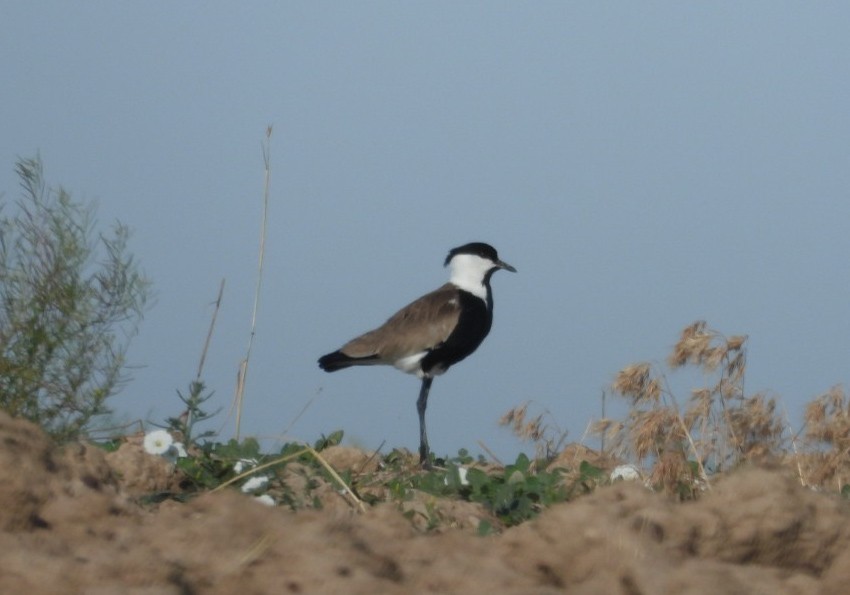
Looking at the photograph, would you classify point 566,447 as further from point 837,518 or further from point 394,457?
point 837,518

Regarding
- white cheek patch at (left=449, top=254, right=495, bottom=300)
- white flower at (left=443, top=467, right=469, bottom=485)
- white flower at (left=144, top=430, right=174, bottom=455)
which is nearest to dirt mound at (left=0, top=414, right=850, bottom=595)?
white flower at (left=144, top=430, right=174, bottom=455)

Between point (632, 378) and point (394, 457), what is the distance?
6.97 feet

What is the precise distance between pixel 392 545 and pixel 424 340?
9.49 meters

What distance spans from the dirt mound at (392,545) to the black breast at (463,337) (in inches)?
363

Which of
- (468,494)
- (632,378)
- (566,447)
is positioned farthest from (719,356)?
(566,447)

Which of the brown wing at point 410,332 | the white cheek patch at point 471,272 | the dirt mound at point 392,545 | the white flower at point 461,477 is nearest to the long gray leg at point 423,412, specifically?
the brown wing at point 410,332

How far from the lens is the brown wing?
453 inches

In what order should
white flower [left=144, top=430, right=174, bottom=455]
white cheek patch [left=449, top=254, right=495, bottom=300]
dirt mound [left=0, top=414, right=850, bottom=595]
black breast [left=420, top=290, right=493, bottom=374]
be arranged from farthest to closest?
white cheek patch [left=449, top=254, right=495, bottom=300] → black breast [left=420, top=290, right=493, bottom=374] → white flower [left=144, top=430, right=174, bottom=455] → dirt mound [left=0, top=414, right=850, bottom=595]

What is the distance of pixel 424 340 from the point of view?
11.5 meters

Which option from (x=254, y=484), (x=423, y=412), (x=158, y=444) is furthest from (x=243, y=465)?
(x=423, y=412)

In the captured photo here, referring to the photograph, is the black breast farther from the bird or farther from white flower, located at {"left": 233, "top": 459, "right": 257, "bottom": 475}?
white flower, located at {"left": 233, "top": 459, "right": 257, "bottom": 475}

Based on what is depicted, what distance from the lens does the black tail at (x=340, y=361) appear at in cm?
1168

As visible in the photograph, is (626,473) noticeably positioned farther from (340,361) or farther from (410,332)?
(340,361)

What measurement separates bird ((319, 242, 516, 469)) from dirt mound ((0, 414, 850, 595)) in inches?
347
